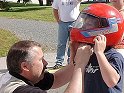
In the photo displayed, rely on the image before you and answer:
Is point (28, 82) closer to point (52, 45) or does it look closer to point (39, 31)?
point (52, 45)

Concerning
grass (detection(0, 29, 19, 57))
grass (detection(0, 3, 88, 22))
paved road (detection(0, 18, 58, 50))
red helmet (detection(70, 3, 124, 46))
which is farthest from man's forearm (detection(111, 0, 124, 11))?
grass (detection(0, 3, 88, 22))

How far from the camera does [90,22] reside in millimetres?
2672

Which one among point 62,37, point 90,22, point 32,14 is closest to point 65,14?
point 62,37

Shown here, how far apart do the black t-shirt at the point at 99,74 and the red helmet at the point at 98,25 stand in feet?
0.41

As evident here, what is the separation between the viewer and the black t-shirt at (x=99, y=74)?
2791 millimetres

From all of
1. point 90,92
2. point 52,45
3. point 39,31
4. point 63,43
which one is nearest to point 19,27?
point 39,31

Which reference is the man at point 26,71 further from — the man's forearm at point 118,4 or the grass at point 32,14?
the grass at point 32,14

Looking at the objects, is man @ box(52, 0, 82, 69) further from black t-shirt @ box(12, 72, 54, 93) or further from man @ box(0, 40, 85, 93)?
man @ box(0, 40, 85, 93)

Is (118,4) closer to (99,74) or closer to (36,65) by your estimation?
(99,74)

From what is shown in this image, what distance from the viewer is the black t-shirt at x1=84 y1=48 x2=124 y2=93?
2.79 metres

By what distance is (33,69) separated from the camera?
2666mm

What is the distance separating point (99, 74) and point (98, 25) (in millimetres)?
411

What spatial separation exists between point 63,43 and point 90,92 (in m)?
4.95

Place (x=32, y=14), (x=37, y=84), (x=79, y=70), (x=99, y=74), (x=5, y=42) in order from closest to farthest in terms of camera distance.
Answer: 1. (x=79, y=70)
2. (x=99, y=74)
3. (x=37, y=84)
4. (x=5, y=42)
5. (x=32, y=14)
